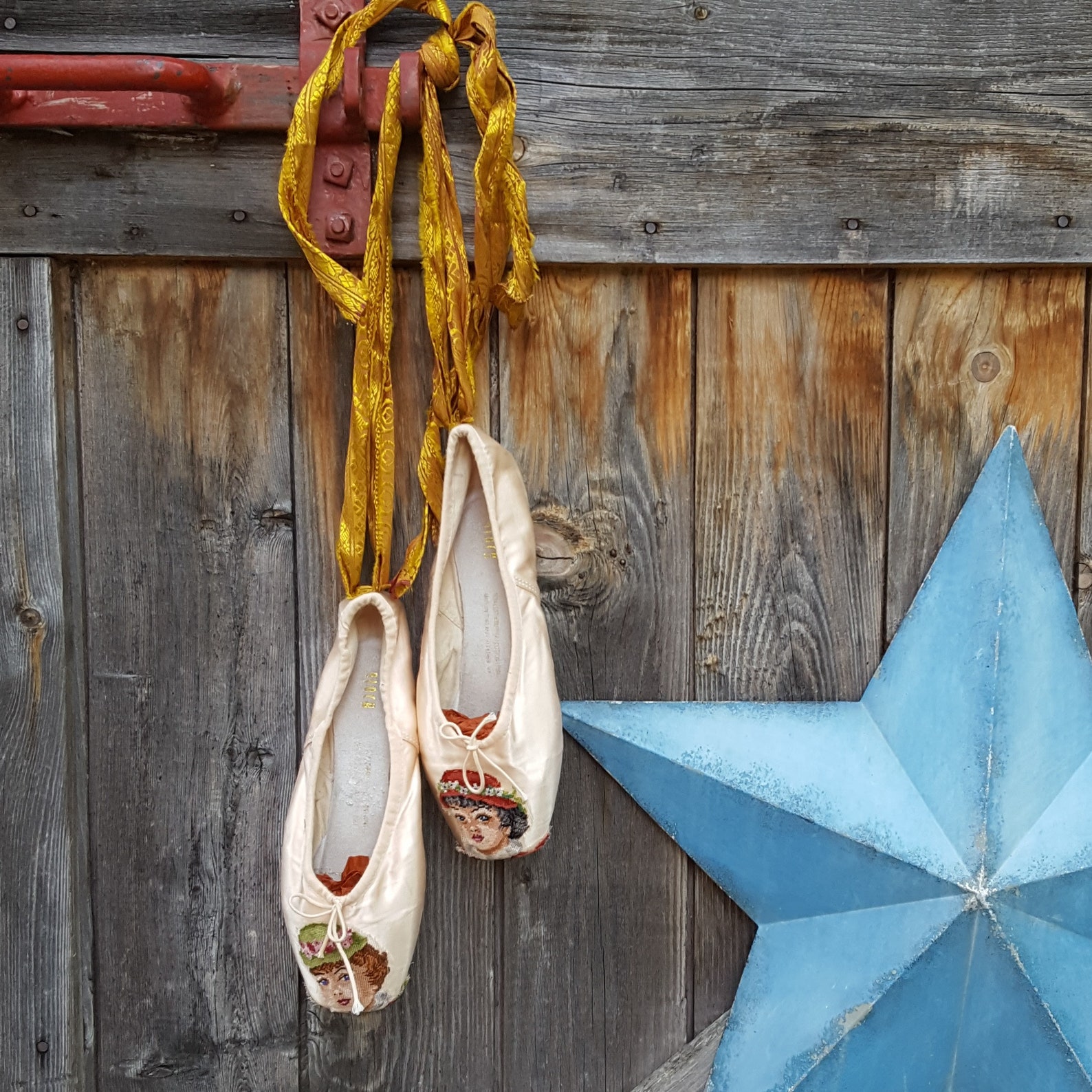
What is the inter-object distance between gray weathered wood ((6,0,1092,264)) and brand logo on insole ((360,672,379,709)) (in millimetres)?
409

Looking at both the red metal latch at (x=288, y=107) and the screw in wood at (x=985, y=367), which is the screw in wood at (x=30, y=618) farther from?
the screw in wood at (x=985, y=367)

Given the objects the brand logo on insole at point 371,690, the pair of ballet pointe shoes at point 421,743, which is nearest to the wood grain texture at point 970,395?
the pair of ballet pointe shoes at point 421,743

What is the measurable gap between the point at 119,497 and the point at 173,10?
0.46 metres

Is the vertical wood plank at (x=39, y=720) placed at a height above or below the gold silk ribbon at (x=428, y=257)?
below

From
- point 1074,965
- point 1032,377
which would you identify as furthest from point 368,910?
point 1032,377

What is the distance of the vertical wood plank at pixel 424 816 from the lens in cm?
89

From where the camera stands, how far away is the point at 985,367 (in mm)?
916

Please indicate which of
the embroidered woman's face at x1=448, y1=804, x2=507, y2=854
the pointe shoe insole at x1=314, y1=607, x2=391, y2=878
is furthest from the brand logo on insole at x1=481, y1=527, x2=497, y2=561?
the embroidered woman's face at x1=448, y1=804, x2=507, y2=854

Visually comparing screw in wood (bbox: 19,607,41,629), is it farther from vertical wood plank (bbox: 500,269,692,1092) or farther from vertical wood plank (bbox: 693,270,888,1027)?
vertical wood plank (bbox: 693,270,888,1027)

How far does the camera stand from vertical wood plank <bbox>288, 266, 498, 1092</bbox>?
2.92ft

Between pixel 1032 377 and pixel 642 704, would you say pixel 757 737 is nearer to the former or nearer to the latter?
pixel 642 704

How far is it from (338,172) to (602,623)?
501 mm

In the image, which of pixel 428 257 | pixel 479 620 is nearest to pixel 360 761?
pixel 479 620

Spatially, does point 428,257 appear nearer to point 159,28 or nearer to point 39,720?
point 159,28
